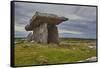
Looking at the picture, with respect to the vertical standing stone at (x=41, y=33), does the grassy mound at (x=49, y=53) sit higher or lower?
lower

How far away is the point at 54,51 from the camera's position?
2.52 meters

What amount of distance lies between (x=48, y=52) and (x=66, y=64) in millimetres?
288

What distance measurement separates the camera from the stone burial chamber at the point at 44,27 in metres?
2.44

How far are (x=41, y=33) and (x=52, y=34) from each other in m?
0.14

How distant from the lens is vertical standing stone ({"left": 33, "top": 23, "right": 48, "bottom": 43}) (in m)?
2.45

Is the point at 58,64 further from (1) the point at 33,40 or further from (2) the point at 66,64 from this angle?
(1) the point at 33,40

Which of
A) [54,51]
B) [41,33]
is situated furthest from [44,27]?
[54,51]

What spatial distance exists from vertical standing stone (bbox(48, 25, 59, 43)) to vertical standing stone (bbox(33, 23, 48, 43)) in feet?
0.17

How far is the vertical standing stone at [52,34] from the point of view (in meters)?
2.51

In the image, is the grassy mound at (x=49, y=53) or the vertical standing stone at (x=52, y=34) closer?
the grassy mound at (x=49, y=53)

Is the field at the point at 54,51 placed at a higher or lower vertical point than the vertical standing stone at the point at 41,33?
lower

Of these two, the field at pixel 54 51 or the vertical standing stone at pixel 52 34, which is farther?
the vertical standing stone at pixel 52 34

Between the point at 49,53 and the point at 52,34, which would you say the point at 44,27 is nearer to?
the point at 52,34

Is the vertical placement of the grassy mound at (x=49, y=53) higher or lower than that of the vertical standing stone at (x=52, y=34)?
lower
